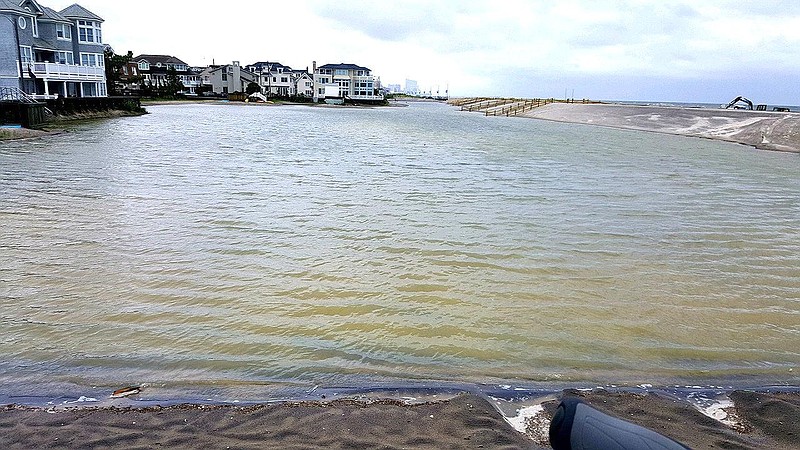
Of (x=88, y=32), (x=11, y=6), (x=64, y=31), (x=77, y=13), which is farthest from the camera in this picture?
(x=88, y=32)

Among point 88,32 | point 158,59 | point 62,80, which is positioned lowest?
point 62,80

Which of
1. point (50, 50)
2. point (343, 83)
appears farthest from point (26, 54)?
point (343, 83)

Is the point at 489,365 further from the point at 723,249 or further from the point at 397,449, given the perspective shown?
the point at 723,249

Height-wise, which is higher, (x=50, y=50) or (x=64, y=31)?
(x=64, y=31)

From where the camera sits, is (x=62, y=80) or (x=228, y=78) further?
(x=228, y=78)

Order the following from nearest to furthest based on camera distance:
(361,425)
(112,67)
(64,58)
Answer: (361,425)
(64,58)
(112,67)

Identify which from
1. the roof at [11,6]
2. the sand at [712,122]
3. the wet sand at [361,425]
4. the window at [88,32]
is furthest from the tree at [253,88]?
the wet sand at [361,425]

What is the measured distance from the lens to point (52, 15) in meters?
56.7

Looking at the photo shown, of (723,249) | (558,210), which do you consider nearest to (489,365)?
(723,249)

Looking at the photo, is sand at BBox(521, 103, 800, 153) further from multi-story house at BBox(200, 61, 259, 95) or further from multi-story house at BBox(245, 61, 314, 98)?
multi-story house at BBox(200, 61, 259, 95)

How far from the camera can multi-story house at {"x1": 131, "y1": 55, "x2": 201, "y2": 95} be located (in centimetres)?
12800

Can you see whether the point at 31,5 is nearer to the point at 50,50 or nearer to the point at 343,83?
the point at 50,50

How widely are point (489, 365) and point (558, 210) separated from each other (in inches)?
412

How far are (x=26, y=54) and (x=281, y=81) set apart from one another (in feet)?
308
